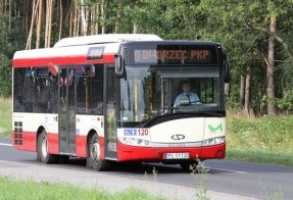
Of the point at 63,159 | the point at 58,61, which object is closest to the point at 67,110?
the point at 58,61

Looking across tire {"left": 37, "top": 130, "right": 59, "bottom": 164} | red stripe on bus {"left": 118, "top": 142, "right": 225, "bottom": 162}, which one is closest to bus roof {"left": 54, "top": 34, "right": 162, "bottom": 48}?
red stripe on bus {"left": 118, "top": 142, "right": 225, "bottom": 162}

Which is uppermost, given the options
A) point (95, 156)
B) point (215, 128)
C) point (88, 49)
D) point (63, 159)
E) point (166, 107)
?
point (88, 49)

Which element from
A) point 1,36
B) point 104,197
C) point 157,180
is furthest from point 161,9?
point 1,36

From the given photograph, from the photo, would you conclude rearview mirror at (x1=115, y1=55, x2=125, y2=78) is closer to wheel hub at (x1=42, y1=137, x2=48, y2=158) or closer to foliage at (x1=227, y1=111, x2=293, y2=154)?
wheel hub at (x1=42, y1=137, x2=48, y2=158)

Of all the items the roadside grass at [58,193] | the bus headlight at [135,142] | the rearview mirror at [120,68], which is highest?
the rearview mirror at [120,68]

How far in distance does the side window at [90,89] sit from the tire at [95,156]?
657 millimetres

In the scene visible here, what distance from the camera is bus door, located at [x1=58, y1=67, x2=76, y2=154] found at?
23.8 m

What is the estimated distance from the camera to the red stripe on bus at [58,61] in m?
22.1

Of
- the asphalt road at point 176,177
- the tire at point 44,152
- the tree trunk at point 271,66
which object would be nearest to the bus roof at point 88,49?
the tire at point 44,152

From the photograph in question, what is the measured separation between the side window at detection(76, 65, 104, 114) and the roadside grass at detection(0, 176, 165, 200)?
558 cm

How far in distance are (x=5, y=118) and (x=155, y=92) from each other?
31105mm

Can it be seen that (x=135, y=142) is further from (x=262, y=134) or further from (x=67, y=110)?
(x=262, y=134)

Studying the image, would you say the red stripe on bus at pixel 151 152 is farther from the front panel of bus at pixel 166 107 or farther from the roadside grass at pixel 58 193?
the roadside grass at pixel 58 193

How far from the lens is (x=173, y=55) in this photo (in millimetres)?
21688
